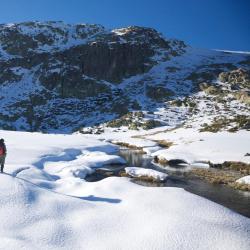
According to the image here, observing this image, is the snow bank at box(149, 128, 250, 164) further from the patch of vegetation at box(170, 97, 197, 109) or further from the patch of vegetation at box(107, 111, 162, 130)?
the patch of vegetation at box(170, 97, 197, 109)

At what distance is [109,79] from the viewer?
150625 mm

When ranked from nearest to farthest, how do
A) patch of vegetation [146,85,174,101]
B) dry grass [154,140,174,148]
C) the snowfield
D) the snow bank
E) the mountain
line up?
the snowfield → the snow bank → dry grass [154,140,174,148] → the mountain → patch of vegetation [146,85,174,101]

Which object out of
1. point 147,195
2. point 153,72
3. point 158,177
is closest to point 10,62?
point 153,72

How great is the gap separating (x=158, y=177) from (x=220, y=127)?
149 feet

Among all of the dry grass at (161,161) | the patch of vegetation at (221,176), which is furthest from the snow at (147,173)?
the dry grass at (161,161)

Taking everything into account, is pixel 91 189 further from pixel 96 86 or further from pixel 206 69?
pixel 206 69

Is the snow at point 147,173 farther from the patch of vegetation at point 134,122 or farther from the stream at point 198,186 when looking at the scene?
the patch of vegetation at point 134,122

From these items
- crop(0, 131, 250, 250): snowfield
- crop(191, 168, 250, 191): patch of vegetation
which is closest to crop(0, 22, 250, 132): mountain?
crop(191, 168, 250, 191): patch of vegetation

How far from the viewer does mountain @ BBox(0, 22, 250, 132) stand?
111544mm

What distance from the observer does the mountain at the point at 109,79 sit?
11154 cm

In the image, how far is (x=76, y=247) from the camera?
12547 mm

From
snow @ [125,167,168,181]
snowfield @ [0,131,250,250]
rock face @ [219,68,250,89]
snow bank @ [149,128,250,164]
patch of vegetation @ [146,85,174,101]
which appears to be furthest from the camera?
rock face @ [219,68,250,89]

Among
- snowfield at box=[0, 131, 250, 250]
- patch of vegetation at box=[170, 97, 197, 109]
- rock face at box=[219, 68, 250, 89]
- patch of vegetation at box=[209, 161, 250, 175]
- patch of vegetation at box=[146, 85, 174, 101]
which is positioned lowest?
patch of vegetation at box=[209, 161, 250, 175]

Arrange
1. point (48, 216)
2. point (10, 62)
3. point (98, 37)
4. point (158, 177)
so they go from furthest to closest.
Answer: point (98, 37)
point (10, 62)
point (158, 177)
point (48, 216)
